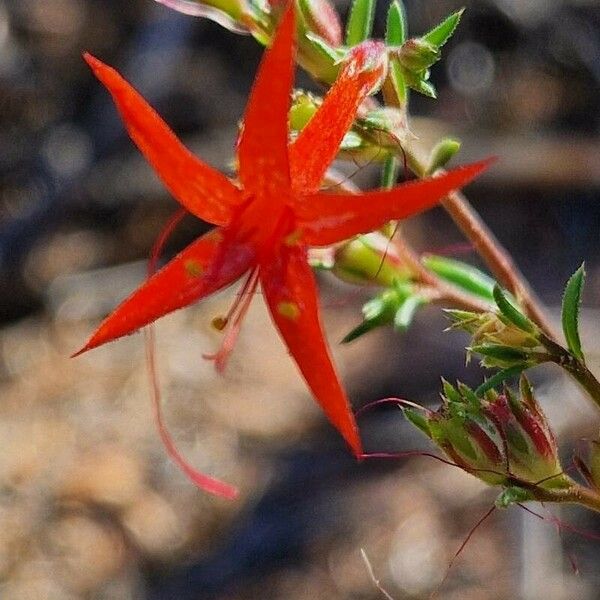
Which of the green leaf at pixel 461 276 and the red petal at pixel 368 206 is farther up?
the red petal at pixel 368 206

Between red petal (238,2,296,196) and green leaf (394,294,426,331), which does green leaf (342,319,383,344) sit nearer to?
green leaf (394,294,426,331)

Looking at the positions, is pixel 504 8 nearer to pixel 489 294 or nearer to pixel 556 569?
pixel 556 569

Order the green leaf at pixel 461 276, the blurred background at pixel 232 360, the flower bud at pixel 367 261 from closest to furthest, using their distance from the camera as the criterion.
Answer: the flower bud at pixel 367 261, the green leaf at pixel 461 276, the blurred background at pixel 232 360

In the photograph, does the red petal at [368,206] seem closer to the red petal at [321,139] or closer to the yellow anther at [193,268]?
the red petal at [321,139]

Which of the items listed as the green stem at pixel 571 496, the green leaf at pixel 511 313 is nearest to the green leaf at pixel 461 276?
the green leaf at pixel 511 313

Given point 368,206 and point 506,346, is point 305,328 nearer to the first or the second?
point 368,206

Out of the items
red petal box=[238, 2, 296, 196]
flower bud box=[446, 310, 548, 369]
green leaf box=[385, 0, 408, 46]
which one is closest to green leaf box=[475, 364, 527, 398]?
flower bud box=[446, 310, 548, 369]

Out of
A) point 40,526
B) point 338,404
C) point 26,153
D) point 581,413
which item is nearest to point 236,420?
point 40,526
